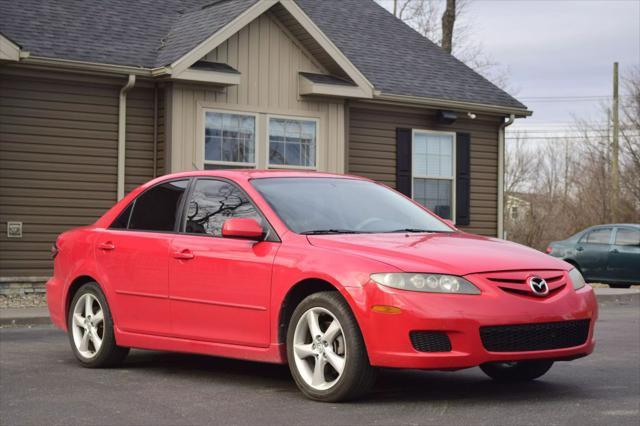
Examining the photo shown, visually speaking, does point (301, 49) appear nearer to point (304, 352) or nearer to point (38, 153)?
point (38, 153)

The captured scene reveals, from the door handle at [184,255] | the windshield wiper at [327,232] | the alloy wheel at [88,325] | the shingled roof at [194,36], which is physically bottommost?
the alloy wheel at [88,325]

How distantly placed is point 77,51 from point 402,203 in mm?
9432

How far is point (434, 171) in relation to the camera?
2077 centimetres

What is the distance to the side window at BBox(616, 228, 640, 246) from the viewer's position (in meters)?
21.6

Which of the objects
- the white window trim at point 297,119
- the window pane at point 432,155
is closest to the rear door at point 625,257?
the window pane at point 432,155

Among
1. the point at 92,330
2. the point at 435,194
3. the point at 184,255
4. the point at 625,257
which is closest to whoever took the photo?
the point at 184,255

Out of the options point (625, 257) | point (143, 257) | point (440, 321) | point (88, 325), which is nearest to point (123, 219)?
point (143, 257)

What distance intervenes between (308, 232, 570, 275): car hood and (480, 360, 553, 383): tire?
0.91m

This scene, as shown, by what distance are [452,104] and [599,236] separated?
4.49 meters

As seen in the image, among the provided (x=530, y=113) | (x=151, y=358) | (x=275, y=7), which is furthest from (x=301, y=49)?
(x=151, y=358)

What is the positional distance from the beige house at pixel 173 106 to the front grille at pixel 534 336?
34.0 ft

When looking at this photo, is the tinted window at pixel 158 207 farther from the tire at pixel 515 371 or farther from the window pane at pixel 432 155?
the window pane at pixel 432 155

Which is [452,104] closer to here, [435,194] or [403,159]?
[403,159]

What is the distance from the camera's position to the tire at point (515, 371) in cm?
785
